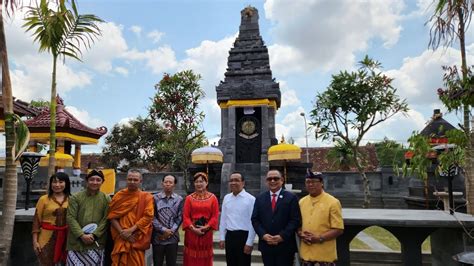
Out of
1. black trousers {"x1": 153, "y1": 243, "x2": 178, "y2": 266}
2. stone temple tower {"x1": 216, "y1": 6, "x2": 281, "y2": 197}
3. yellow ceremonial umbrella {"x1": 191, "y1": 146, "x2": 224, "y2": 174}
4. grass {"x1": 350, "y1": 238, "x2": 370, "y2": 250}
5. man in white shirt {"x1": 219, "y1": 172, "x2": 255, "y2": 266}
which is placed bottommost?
grass {"x1": 350, "y1": 238, "x2": 370, "y2": 250}

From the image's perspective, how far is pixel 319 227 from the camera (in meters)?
3.41

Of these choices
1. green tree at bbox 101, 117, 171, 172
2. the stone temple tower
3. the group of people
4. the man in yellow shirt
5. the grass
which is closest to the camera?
the man in yellow shirt

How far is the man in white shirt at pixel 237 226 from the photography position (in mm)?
3928

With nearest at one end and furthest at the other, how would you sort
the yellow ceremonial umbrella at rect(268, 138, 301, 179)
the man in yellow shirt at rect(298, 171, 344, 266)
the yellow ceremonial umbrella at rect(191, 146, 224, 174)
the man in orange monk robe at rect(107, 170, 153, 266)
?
the man in yellow shirt at rect(298, 171, 344, 266), the man in orange monk robe at rect(107, 170, 153, 266), the yellow ceremonial umbrella at rect(268, 138, 301, 179), the yellow ceremonial umbrella at rect(191, 146, 224, 174)

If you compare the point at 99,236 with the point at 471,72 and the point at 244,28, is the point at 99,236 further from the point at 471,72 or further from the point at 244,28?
the point at 244,28

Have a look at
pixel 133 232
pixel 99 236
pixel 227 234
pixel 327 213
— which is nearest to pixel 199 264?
pixel 227 234

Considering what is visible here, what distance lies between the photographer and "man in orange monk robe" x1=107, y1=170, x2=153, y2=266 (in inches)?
146

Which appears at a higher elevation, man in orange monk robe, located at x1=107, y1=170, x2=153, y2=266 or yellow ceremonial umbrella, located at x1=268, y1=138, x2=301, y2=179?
yellow ceremonial umbrella, located at x1=268, y1=138, x2=301, y2=179

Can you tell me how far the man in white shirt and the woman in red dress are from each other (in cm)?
16

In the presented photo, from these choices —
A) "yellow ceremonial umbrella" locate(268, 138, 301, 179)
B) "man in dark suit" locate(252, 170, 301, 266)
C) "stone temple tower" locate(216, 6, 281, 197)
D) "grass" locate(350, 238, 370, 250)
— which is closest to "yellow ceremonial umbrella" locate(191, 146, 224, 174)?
"stone temple tower" locate(216, 6, 281, 197)

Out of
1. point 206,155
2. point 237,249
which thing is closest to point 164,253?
point 237,249

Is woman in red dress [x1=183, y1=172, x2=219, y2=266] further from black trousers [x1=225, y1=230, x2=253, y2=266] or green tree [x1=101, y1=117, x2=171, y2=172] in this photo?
green tree [x1=101, y1=117, x2=171, y2=172]

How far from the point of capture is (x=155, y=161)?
1046 inches

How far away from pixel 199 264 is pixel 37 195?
33.5 feet
